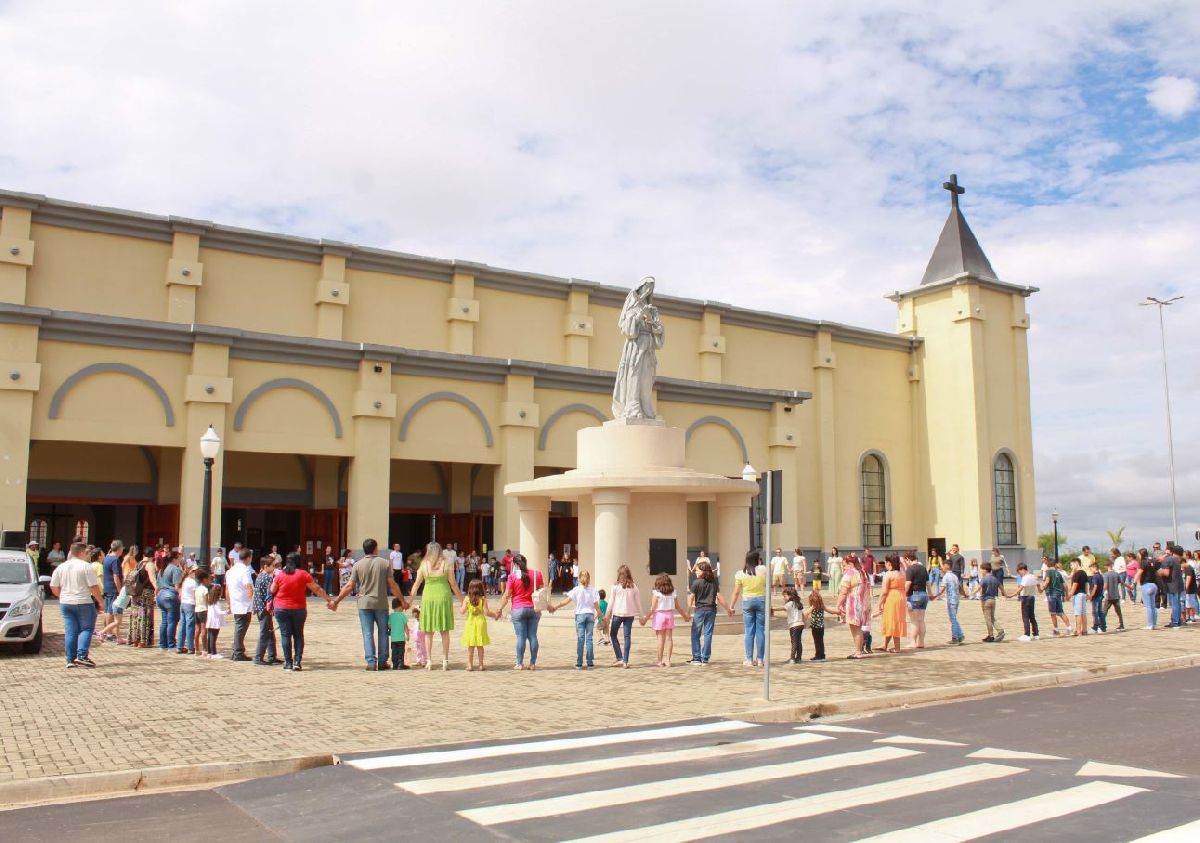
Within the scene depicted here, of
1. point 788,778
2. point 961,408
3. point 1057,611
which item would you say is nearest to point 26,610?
point 788,778

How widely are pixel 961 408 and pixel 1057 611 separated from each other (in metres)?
22.8

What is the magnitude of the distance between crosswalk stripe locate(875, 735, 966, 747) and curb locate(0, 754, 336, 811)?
4905 millimetres

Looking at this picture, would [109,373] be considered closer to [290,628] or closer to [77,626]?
[77,626]

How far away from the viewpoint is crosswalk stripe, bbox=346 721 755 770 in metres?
8.71

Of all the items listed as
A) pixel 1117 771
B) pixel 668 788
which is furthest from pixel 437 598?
pixel 1117 771

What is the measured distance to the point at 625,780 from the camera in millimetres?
7977

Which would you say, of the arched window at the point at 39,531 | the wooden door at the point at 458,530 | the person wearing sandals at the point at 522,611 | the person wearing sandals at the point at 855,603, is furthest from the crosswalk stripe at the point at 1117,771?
the arched window at the point at 39,531

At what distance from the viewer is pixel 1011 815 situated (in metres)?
6.90

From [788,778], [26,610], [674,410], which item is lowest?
[788,778]

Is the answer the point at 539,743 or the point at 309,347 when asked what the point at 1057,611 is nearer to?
the point at 539,743

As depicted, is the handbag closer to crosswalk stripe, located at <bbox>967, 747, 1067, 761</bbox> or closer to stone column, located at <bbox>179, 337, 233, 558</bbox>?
stone column, located at <bbox>179, 337, 233, 558</bbox>

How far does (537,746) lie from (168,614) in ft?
30.5

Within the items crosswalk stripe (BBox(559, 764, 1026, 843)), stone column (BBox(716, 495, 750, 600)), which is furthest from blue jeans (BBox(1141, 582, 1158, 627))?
crosswalk stripe (BBox(559, 764, 1026, 843))

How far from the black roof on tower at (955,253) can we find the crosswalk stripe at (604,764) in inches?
1421
